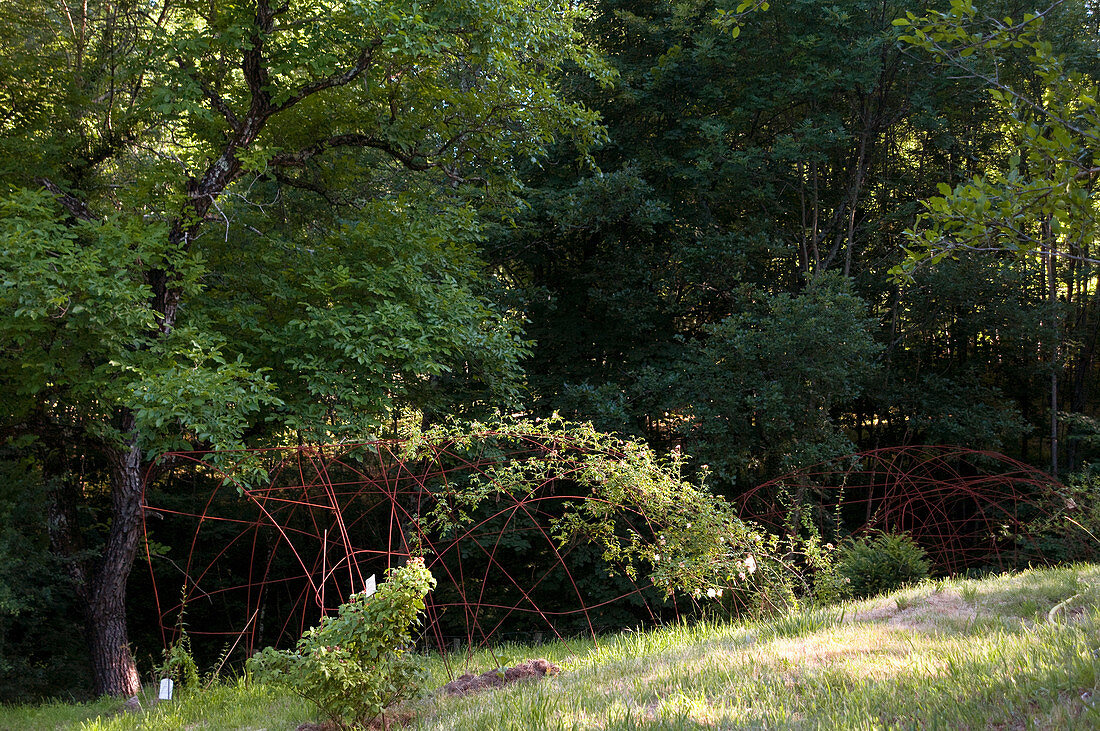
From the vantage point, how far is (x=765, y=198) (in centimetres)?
1298

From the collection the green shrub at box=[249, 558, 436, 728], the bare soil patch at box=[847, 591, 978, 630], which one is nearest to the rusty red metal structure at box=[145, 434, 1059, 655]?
the bare soil patch at box=[847, 591, 978, 630]

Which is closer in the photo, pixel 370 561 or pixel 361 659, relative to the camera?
pixel 361 659

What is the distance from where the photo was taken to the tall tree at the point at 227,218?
676 cm

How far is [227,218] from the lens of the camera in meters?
8.46

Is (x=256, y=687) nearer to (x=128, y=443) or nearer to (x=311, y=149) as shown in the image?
(x=128, y=443)

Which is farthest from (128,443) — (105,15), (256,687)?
(105,15)

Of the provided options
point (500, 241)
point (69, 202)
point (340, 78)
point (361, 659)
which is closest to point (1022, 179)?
point (361, 659)

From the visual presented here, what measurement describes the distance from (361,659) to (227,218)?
637 cm

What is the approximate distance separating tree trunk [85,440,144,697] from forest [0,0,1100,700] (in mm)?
43

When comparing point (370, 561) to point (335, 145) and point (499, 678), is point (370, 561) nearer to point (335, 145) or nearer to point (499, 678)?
point (335, 145)

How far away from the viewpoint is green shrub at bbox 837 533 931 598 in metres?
6.48

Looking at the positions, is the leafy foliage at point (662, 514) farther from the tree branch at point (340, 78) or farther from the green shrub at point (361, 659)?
the tree branch at point (340, 78)

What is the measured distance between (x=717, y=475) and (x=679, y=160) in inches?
248

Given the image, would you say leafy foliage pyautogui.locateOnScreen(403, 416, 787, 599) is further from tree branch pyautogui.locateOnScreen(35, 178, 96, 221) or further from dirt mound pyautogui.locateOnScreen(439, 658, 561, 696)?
tree branch pyautogui.locateOnScreen(35, 178, 96, 221)
